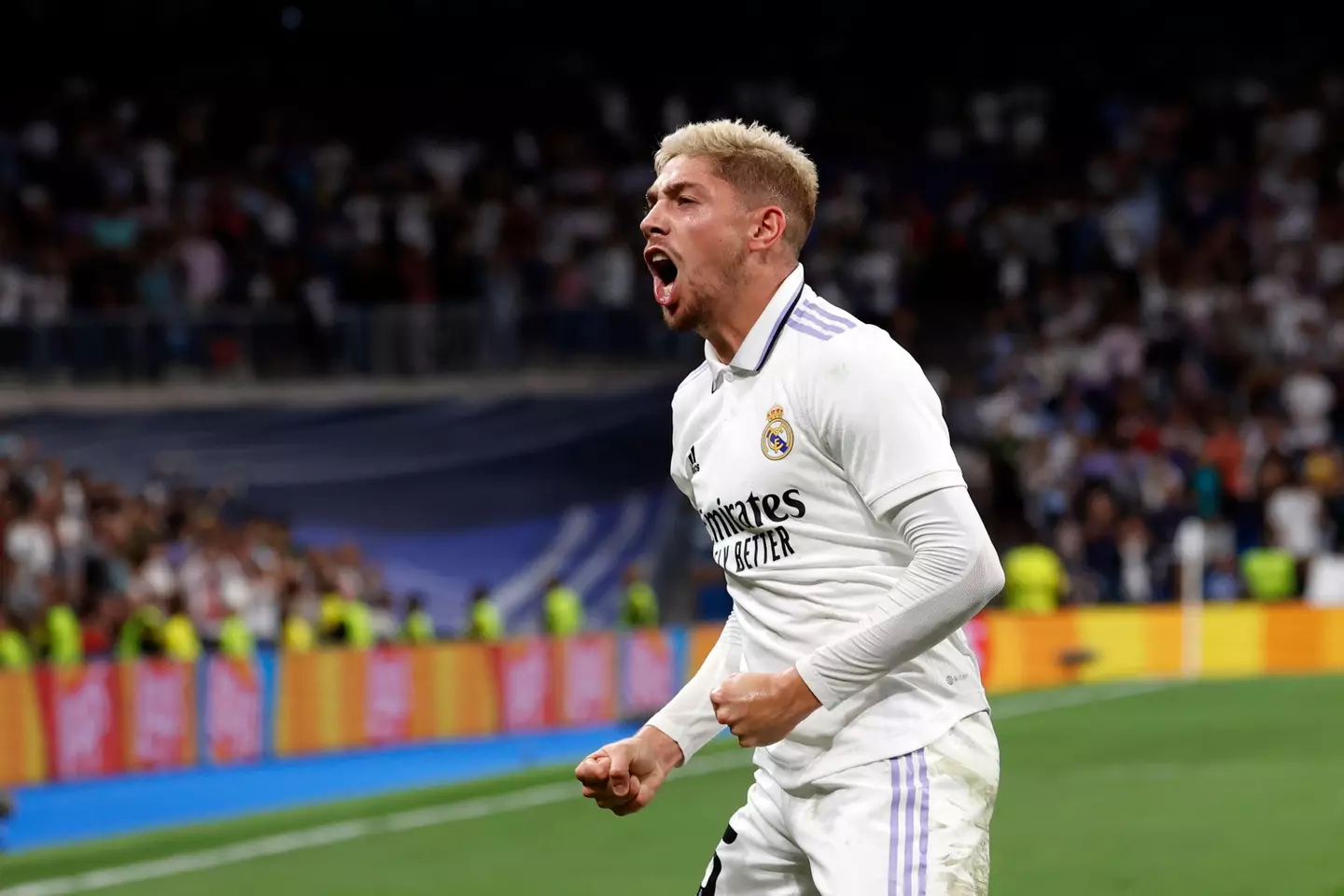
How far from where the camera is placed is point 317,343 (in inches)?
950

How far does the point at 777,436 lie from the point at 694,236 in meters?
0.44

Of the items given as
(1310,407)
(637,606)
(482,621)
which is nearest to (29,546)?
(482,621)

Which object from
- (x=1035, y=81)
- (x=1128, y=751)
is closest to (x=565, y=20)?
(x=1035, y=81)

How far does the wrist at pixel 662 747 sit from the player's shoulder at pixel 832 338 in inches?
35.1

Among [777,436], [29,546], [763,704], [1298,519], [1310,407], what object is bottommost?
[1298,519]

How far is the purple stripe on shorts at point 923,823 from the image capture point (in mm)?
4023

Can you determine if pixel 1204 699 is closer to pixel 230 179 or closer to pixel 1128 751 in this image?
pixel 1128 751

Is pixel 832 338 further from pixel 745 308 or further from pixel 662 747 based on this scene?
pixel 662 747

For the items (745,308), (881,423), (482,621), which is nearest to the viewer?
(881,423)

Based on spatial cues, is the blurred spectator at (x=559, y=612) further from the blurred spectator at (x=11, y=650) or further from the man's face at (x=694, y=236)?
the man's face at (x=694, y=236)

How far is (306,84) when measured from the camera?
28891mm

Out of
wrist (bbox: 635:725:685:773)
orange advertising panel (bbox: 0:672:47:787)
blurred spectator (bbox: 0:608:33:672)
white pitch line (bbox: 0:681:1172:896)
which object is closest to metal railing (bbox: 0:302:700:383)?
blurred spectator (bbox: 0:608:33:672)

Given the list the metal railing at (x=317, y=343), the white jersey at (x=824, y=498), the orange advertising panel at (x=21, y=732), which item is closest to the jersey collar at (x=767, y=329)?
the white jersey at (x=824, y=498)

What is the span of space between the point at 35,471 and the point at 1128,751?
11010mm
